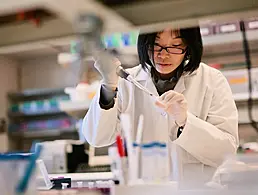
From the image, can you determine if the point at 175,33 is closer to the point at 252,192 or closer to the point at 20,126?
the point at 252,192

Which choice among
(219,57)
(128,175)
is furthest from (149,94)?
(219,57)

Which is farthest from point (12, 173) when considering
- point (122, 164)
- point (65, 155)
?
point (65, 155)

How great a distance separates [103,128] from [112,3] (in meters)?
0.47

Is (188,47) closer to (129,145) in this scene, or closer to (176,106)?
(176,106)

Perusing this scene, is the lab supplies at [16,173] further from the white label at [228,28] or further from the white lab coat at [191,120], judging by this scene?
the white label at [228,28]

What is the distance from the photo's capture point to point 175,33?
0.96 metres

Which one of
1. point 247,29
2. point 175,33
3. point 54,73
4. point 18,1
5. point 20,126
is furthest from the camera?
point 20,126

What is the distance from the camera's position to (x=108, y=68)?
100 centimetres

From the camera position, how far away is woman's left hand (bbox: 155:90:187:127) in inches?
38.8

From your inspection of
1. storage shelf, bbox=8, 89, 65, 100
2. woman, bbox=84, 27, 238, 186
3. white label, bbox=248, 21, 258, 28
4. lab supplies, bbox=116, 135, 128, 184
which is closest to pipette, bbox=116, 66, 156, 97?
woman, bbox=84, 27, 238, 186

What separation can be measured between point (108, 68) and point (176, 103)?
0.60 feet

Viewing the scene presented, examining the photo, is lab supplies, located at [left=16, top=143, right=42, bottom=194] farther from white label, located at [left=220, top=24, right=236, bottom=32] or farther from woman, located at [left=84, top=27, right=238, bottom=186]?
white label, located at [left=220, top=24, right=236, bottom=32]

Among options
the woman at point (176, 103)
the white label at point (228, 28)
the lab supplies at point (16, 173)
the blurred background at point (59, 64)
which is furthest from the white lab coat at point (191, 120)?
the lab supplies at point (16, 173)

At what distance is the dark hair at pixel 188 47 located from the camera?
102 cm
